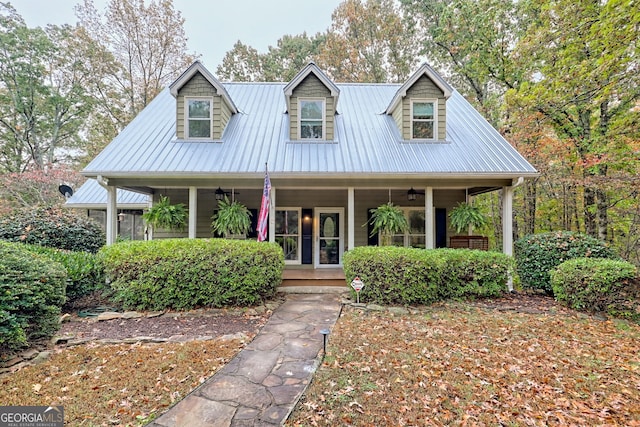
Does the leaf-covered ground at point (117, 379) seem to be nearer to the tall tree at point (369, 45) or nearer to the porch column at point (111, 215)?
the porch column at point (111, 215)

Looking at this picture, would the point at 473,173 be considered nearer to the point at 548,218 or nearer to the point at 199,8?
the point at 548,218

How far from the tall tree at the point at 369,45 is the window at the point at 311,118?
9904 mm

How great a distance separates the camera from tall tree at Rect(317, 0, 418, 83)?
658 inches

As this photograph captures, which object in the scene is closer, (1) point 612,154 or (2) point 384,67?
(1) point 612,154

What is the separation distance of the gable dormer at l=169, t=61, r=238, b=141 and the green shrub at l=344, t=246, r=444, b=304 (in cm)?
591

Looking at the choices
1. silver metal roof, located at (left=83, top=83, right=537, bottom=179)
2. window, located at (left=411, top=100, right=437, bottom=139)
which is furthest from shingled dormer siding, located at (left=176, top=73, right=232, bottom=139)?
window, located at (left=411, top=100, right=437, bottom=139)

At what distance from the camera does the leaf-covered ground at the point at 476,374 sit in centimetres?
274

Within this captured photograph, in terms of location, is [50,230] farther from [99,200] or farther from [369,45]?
[369,45]

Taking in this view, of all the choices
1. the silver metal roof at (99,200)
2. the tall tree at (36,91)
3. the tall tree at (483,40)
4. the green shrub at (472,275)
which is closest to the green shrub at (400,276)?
the green shrub at (472,275)

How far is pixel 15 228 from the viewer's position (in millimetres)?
6844

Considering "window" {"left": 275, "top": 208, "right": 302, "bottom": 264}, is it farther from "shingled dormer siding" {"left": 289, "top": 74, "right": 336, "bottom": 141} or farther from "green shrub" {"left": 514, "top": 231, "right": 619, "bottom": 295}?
"green shrub" {"left": 514, "top": 231, "right": 619, "bottom": 295}

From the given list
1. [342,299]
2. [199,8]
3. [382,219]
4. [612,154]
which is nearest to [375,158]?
[382,219]

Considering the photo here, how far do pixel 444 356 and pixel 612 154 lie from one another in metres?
9.15

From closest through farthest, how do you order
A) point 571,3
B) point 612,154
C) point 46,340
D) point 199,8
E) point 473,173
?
point 46,340 → point 571,3 → point 473,173 → point 612,154 → point 199,8
